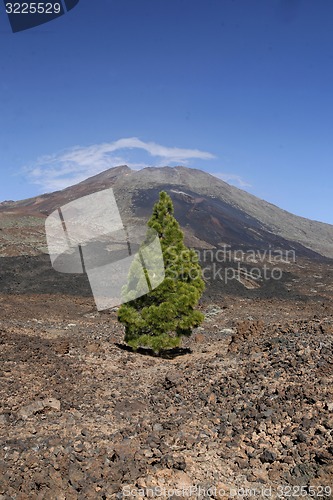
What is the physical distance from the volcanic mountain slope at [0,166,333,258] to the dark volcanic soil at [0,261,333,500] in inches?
1162

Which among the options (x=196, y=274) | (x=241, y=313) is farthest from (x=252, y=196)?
(x=196, y=274)

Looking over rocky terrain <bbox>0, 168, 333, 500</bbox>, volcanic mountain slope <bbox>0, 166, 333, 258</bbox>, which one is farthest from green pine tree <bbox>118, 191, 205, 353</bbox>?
volcanic mountain slope <bbox>0, 166, 333, 258</bbox>

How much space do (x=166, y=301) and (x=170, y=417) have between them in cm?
519

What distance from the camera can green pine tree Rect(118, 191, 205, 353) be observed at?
12508 millimetres

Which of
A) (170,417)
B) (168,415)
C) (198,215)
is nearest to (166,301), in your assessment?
(168,415)

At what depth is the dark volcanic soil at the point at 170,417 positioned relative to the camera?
527cm

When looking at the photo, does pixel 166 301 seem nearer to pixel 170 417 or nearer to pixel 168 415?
pixel 168 415

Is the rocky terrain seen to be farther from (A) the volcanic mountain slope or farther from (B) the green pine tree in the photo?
(A) the volcanic mountain slope

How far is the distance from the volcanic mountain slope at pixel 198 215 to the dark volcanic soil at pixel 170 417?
29.5m

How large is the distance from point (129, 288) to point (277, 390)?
6.24 meters

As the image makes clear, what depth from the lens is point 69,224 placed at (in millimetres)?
49844

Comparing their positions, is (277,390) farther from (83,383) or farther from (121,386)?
(83,383)

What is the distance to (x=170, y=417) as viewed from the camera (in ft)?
24.9

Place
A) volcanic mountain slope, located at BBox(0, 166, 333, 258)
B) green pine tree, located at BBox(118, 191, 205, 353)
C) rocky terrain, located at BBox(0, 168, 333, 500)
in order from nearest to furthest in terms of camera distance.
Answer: rocky terrain, located at BBox(0, 168, 333, 500)
green pine tree, located at BBox(118, 191, 205, 353)
volcanic mountain slope, located at BBox(0, 166, 333, 258)
